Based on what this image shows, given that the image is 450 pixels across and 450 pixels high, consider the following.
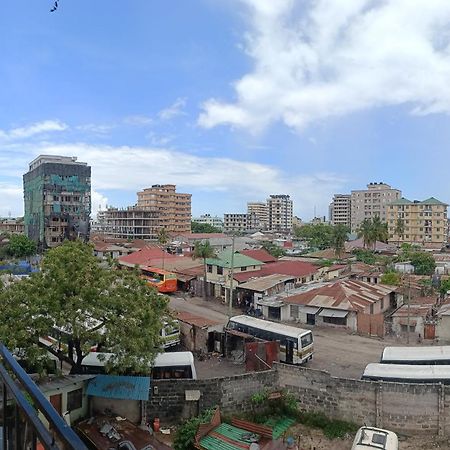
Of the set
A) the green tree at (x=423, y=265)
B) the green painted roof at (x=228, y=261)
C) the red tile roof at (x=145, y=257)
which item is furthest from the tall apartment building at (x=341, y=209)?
the green painted roof at (x=228, y=261)

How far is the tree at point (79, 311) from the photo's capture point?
13047 mm

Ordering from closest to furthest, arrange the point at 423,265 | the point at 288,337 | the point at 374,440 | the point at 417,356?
the point at 374,440 < the point at 417,356 < the point at 288,337 < the point at 423,265

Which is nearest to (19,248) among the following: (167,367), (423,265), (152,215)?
(152,215)

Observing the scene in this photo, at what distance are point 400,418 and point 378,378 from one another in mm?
1475

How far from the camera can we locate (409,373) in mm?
14852

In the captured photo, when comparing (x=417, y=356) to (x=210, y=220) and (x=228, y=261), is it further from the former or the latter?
(x=210, y=220)

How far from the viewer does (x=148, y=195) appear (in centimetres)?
10575

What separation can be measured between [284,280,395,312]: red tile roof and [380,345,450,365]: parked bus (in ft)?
21.7

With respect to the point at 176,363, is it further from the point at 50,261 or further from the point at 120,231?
the point at 120,231

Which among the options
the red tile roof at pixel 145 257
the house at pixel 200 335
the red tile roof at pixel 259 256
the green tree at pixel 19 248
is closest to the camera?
the house at pixel 200 335

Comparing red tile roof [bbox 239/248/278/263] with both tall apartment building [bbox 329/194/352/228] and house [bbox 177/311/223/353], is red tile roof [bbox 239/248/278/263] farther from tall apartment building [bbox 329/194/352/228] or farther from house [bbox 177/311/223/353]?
tall apartment building [bbox 329/194/352/228]

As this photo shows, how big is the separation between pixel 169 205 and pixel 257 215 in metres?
67.0

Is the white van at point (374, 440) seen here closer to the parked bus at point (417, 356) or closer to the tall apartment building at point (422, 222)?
the parked bus at point (417, 356)

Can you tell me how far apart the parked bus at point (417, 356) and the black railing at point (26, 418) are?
55.7ft
